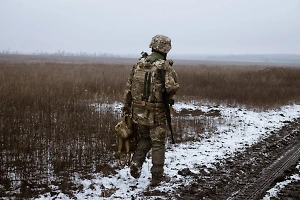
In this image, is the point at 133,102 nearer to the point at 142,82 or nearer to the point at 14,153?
the point at 142,82

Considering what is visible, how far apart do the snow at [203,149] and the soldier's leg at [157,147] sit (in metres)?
0.22

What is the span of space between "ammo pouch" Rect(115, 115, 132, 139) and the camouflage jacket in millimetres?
151

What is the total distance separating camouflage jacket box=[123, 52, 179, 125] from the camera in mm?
4156

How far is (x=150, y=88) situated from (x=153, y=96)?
0.38 ft

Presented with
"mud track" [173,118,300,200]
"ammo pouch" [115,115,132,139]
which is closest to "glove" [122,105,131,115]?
"ammo pouch" [115,115,132,139]

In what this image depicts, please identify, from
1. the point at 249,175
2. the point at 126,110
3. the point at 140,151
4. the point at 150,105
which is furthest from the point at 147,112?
the point at 249,175

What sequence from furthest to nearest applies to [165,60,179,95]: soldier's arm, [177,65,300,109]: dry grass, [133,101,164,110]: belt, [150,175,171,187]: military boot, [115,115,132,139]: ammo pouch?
[177,65,300,109]: dry grass → [115,115,132,139]: ammo pouch → [150,175,171,187]: military boot → [133,101,164,110]: belt → [165,60,179,95]: soldier's arm

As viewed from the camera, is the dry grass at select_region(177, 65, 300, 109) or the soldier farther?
the dry grass at select_region(177, 65, 300, 109)

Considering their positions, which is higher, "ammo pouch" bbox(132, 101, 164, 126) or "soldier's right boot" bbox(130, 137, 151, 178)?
"ammo pouch" bbox(132, 101, 164, 126)

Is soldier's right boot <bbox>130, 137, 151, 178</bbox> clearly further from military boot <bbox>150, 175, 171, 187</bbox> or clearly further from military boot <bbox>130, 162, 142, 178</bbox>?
military boot <bbox>150, 175, 171, 187</bbox>

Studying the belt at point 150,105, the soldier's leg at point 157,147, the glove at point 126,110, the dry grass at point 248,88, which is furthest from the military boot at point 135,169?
the dry grass at point 248,88

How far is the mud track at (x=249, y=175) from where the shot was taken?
419 cm

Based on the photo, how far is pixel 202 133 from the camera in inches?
296

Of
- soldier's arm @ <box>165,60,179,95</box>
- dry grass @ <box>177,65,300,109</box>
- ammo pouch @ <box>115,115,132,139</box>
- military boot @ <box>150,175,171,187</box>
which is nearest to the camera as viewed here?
soldier's arm @ <box>165,60,179,95</box>
